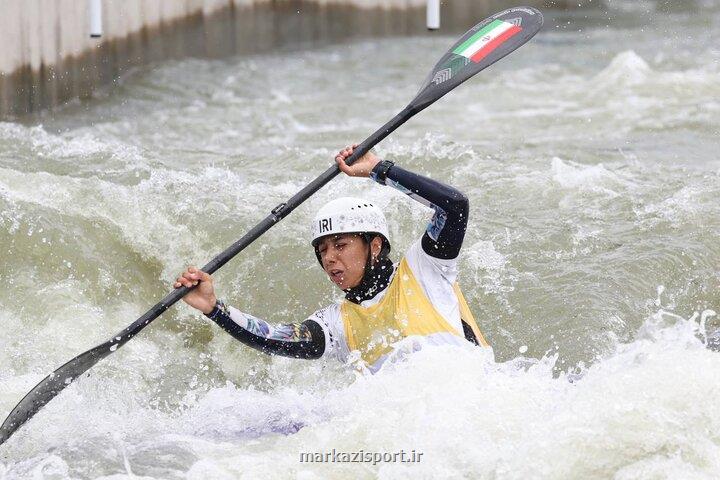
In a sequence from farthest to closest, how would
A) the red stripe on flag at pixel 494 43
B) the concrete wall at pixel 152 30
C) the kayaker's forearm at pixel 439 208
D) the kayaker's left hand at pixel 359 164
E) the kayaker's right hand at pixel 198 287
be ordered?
the concrete wall at pixel 152 30 < the red stripe on flag at pixel 494 43 < the kayaker's left hand at pixel 359 164 < the kayaker's right hand at pixel 198 287 < the kayaker's forearm at pixel 439 208

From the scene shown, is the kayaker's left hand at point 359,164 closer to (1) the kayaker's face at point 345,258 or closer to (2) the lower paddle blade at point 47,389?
(1) the kayaker's face at point 345,258

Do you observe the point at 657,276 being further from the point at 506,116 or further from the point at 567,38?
the point at 567,38

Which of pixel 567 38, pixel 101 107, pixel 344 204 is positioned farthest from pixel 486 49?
pixel 567 38

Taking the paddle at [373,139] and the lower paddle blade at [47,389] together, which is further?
the paddle at [373,139]

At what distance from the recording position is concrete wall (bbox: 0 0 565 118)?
9.30m

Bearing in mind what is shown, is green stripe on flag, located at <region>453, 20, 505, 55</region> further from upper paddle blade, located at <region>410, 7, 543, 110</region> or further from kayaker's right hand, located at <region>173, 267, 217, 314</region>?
kayaker's right hand, located at <region>173, 267, 217, 314</region>

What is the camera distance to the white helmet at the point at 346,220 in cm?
464

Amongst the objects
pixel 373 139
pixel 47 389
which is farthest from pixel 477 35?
pixel 47 389

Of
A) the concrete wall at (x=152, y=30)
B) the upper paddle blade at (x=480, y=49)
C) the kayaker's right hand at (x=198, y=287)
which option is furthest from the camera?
the concrete wall at (x=152, y=30)

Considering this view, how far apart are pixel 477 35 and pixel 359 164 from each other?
116cm

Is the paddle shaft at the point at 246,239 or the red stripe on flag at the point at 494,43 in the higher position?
the red stripe on flag at the point at 494,43

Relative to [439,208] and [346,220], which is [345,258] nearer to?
[346,220]

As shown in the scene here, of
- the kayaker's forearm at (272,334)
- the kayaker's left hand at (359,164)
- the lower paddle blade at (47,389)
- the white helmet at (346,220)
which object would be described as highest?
the kayaker's left hand at (359,164)
